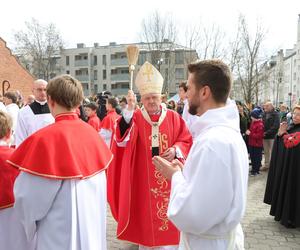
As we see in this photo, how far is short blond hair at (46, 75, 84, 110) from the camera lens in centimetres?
262

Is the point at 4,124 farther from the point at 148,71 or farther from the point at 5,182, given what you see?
the point at 148,71

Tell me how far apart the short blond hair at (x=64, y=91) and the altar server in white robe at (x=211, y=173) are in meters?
0.90

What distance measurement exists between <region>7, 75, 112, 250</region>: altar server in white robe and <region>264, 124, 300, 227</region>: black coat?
4280 millimetres

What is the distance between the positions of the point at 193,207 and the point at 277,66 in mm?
83763

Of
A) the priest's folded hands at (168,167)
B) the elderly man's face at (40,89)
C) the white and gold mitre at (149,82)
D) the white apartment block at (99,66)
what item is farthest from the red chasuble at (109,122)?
the white apartment block at (99,66)

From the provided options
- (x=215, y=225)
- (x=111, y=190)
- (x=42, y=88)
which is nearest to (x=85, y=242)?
(x=215, y=225)

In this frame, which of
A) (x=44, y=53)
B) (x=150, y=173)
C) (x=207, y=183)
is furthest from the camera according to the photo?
(x=44, y=53)

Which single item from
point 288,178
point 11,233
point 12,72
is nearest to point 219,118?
point 11,233

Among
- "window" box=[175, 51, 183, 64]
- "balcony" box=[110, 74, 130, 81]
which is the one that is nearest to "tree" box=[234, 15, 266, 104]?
"window" box=[175, 51, 183, 64]

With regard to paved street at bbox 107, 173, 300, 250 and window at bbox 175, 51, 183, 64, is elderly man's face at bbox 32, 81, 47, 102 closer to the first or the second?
paved street at bbox 107, 173, 300, 250

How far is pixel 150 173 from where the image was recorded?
442cm

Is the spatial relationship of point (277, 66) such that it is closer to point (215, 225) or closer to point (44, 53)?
point (44, 53)

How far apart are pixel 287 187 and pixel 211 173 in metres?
4.77

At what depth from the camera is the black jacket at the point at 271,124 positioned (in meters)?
11.2
